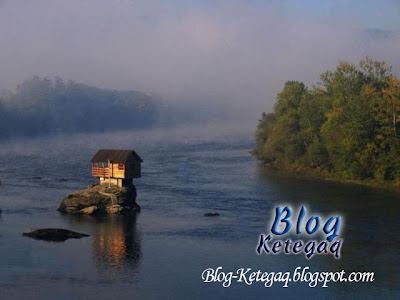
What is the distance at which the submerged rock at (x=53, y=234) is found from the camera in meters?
49.4

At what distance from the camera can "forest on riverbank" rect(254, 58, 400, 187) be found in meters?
79.7

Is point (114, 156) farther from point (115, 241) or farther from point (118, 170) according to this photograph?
point (115, 241)

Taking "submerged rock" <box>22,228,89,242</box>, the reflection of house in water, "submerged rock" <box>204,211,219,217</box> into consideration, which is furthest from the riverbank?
"submerged rock" <box>22,228,89,242</box>

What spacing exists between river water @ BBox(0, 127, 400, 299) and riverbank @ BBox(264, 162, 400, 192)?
7.31 feet

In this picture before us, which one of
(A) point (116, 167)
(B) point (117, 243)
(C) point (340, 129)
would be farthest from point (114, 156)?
(C) point (340, 129)

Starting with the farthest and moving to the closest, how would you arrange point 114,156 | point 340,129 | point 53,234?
point 340,129 < point 114,156 < point 53,234

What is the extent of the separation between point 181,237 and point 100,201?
12.1 meters

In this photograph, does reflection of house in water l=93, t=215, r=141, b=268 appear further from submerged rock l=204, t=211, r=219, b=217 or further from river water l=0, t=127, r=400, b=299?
submerged rock l=204, t=211, r=219, b=217

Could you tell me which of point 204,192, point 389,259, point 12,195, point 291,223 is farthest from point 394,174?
point 12,195

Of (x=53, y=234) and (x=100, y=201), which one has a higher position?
(x=100, y=201)

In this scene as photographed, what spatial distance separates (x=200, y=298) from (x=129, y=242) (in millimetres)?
13461

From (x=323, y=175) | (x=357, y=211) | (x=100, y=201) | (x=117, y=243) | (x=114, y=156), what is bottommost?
(x=117, y=243)

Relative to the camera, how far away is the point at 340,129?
8431 cm

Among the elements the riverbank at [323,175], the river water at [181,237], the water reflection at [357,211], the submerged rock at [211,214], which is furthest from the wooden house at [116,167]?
the riverbank at [323,175]
